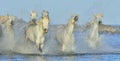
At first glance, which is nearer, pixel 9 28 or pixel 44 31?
pixel 44 31

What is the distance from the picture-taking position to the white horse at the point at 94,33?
108 feet

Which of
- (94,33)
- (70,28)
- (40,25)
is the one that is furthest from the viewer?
(94,33)

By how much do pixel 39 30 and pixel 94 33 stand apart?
187 inches

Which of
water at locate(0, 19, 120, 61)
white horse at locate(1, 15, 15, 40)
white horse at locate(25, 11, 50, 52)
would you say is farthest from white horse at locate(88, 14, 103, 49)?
white horse at locate(1, 15, 15, 40)

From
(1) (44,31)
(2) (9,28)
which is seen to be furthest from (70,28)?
(2) (9,28)

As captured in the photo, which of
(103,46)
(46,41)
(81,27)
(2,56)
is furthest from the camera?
(81,27)

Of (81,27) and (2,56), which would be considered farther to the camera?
(81,27)

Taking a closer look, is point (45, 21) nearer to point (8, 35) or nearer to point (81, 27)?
point (8, 35)

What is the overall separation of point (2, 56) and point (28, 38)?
3.66 meters

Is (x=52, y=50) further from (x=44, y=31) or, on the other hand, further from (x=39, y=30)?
(x=44, y=31)

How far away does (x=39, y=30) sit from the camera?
29953 millimetres

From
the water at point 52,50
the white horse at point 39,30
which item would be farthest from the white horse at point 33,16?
the water at point 52,50

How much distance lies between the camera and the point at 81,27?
3681 centimetres

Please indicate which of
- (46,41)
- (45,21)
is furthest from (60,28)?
(45,21)
